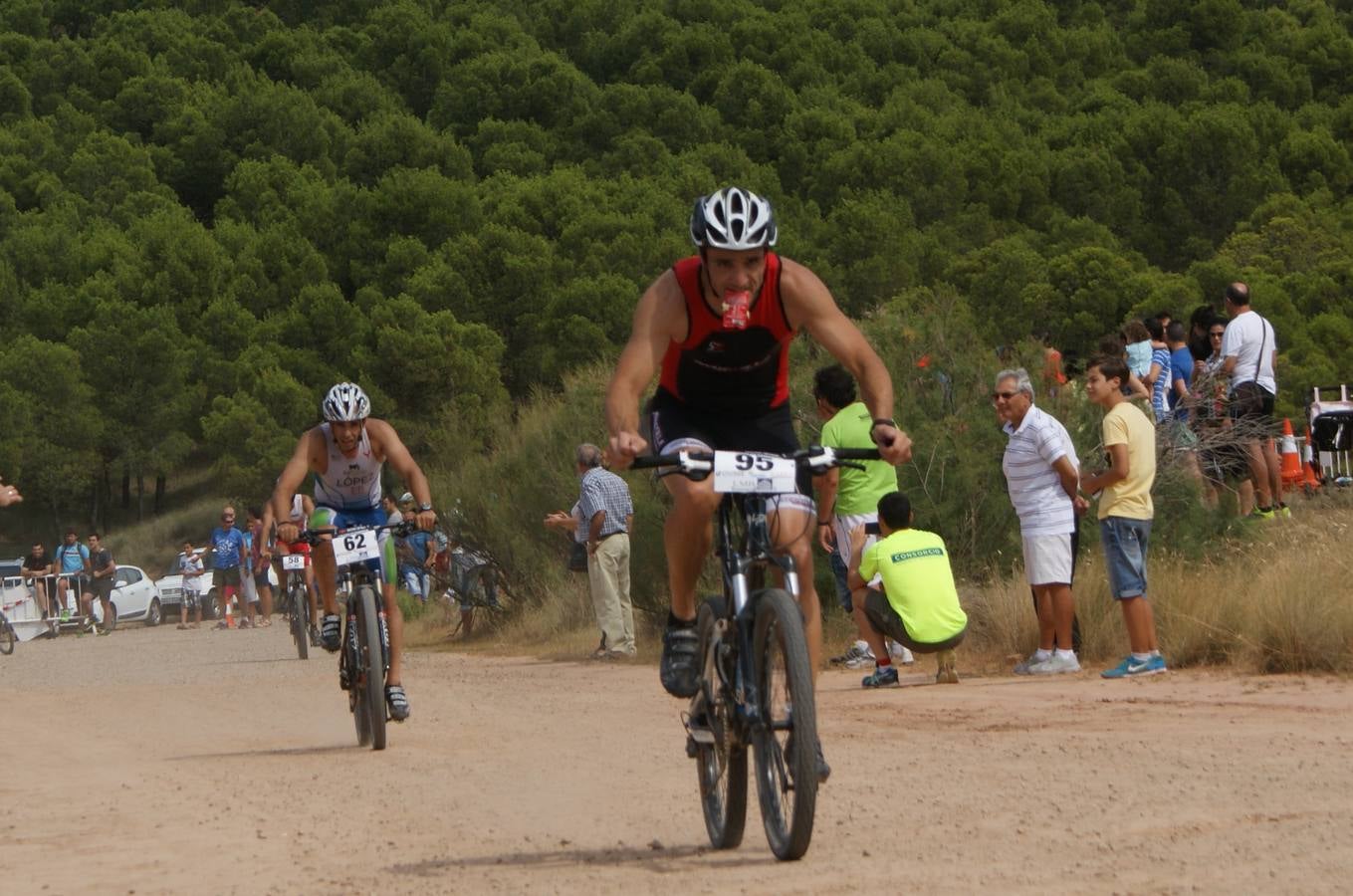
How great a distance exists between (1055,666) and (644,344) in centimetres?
730

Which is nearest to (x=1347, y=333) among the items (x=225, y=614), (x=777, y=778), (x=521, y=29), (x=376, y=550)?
(x=225, y=614)

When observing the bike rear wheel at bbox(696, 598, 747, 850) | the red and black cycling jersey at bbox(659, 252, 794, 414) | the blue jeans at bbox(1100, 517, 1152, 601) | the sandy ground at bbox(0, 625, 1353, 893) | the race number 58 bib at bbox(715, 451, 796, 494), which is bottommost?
the sandy ground at bbox(0, 625, 1353, 893)

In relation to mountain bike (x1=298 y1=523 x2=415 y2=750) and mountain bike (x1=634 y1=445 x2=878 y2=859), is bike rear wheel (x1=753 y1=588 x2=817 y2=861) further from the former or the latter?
mountain bike (x1=298 y1=523 x2=415 y2=750)

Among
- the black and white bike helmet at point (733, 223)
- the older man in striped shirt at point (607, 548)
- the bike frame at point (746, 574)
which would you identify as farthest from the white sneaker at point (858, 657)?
the black and white bike helmet at point (733, 223)

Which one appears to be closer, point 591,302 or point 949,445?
point 949,445

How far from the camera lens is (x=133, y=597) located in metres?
40.0

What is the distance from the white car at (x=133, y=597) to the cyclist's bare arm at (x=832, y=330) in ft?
112

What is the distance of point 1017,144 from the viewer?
80.1m

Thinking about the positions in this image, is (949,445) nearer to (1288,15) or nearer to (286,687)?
(286,687)

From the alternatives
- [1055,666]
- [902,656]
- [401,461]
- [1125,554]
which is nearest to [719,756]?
[401,461]

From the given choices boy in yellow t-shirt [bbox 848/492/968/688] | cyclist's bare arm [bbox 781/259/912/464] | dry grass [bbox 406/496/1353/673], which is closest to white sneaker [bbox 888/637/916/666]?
dry grass [bbox 406/496/1353/673]

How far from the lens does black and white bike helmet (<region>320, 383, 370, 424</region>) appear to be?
445 inches

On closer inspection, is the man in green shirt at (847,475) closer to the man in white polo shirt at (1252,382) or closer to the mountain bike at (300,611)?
the man in white polo shirt at (1252,382)

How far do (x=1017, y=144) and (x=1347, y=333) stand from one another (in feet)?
112
